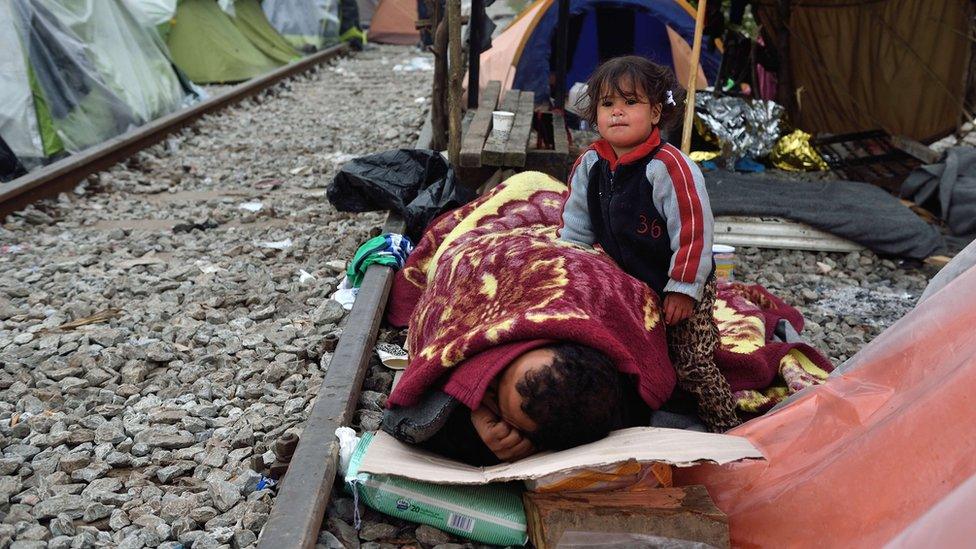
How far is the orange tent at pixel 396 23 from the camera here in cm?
1998

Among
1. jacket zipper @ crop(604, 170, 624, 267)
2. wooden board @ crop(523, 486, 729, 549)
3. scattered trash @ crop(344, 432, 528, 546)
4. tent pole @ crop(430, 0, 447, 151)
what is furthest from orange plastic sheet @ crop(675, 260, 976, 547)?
tent pole @ crop(430, 0, 447, 151)

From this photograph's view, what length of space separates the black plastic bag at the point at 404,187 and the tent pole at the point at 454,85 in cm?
36

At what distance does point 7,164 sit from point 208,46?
706 centimetres

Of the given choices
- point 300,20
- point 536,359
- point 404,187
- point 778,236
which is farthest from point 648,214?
point 300,20

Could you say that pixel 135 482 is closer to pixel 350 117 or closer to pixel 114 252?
pixel 114 252

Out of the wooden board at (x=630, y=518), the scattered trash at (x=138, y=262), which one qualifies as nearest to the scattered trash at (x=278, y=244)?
the scattered trash at (x=138, y=262)

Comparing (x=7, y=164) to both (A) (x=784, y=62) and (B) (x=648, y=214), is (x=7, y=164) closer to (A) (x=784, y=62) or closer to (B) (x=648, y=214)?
(B) (x=648, y=214)

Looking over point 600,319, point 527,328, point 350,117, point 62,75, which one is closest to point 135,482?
point 527,328

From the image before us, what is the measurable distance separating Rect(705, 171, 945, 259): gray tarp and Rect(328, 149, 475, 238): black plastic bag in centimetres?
188

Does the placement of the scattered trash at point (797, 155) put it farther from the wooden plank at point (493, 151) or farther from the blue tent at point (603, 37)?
the wooden plank at point (493, 151)

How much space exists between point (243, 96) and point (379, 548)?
31.8ft

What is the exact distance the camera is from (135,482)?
260 centimetres

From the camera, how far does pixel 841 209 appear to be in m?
5.79

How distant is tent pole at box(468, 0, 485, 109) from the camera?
6.93 metres
